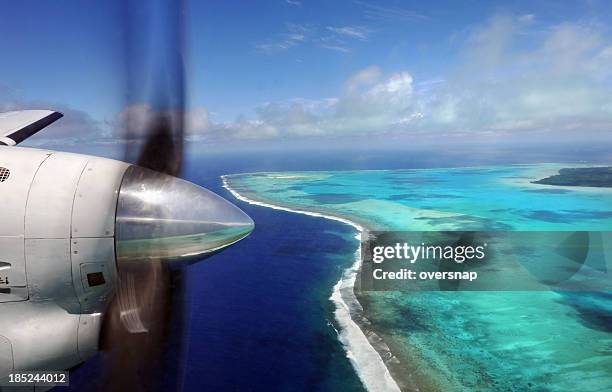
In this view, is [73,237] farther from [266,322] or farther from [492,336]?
[492,336]

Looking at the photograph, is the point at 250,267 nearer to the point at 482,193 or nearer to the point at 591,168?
the point at 482,193

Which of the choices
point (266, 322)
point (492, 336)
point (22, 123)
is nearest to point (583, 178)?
point (492, 336)

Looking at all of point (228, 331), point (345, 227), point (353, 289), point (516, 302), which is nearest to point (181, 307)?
point (228, 331)

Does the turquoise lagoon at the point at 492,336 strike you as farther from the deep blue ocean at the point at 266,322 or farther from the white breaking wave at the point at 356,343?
the deep blue ocean at the point at 266,322

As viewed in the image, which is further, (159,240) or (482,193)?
(482,193)

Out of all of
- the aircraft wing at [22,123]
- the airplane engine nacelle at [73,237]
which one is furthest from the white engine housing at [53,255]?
the aircraft wing at [22,123]
